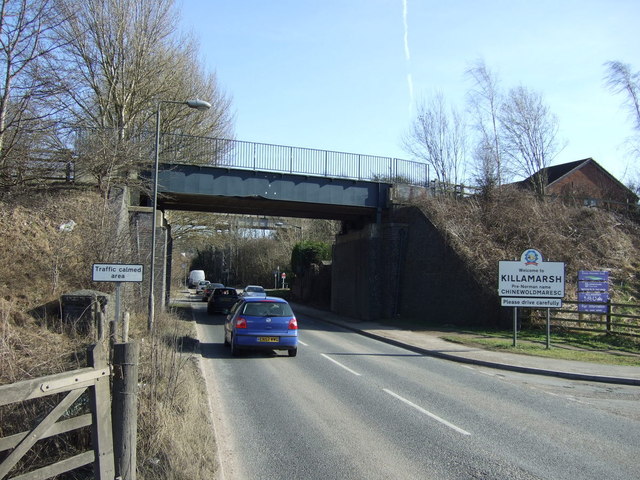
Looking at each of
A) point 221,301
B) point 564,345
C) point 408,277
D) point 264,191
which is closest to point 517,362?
point 564,345

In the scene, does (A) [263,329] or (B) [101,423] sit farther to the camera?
(A) [263,329]

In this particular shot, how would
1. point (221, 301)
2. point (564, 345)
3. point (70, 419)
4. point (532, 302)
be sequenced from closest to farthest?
point (70, 419) < point (532, 302) < point (564, 345) < point (221, 301)

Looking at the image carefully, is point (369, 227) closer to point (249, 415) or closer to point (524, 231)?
point (524, 231)

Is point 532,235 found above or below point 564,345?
above

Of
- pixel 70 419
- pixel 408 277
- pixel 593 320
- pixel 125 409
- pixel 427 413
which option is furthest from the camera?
pixel 408 277

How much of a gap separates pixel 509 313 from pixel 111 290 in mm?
14983

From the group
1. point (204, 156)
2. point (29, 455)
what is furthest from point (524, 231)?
point (29, 455)

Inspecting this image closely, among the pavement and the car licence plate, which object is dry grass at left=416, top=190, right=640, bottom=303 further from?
the car licence plate

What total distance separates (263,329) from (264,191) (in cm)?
1294

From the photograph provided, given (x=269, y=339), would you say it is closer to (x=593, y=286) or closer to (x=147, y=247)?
(x=147, y=247)

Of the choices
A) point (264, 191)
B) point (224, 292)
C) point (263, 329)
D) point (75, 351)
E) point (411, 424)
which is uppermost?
point (264, 191)

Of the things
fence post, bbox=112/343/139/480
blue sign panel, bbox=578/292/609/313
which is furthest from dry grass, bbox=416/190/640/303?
fence post, bbox=112/343/139/480

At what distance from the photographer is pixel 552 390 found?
10.5 m

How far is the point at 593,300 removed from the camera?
1928 centimetres
